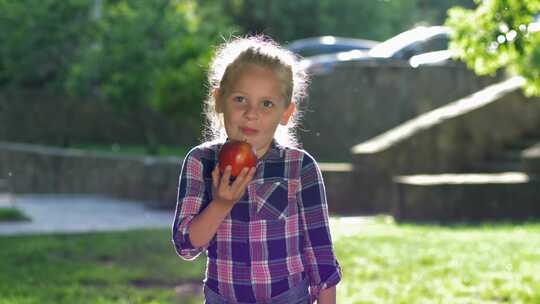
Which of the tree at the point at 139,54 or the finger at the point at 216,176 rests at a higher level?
the tree at the point at 139,54

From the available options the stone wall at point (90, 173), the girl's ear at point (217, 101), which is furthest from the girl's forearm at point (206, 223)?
the stone wall at point (90, 173)

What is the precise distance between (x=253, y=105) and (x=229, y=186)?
1.28ft

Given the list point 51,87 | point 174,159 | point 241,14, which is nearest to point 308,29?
point 241,14

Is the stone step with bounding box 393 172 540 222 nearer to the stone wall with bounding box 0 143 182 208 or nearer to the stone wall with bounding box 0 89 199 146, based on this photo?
the stone wall with bounding box 0 143 182 208

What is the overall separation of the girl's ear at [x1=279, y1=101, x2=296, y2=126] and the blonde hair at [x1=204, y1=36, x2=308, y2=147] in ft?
0.08

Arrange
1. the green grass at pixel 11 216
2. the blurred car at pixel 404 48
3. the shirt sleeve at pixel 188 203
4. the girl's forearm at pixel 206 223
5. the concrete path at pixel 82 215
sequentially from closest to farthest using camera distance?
the girl's forearm at pixel 206 223 → the shirt sleeve at pixel 188 203 → the concrete path at pixel 82 215 → the green grass at pixel 11 216 → the blurred car at pixel 404 48

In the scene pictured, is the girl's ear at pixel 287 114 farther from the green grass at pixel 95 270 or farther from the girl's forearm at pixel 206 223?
the green grass at pixel 95 270

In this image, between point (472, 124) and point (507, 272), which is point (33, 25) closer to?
point (472, 124)

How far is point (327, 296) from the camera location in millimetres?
3330

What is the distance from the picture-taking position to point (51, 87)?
25516 mm

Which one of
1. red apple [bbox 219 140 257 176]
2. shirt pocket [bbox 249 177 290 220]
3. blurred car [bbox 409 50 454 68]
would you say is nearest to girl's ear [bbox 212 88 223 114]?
shirt pocket [bbox 249 177 290 220]

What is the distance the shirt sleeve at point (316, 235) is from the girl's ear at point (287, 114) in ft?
0.60

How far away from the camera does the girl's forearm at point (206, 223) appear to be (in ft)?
10.0

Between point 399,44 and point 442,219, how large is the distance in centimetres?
1010
